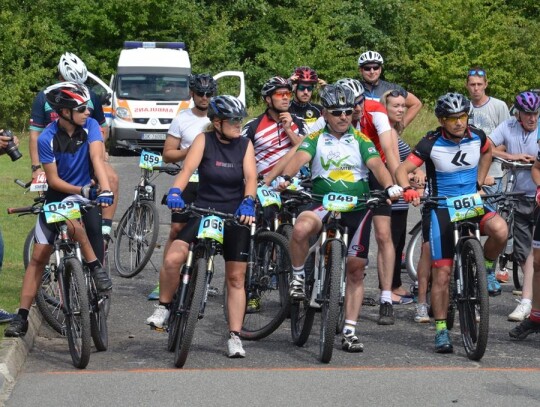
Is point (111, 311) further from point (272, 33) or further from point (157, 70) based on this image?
point (272, 33)

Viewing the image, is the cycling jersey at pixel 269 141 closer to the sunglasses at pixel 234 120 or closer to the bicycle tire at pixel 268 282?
the bicycle tire at pixel 268 282

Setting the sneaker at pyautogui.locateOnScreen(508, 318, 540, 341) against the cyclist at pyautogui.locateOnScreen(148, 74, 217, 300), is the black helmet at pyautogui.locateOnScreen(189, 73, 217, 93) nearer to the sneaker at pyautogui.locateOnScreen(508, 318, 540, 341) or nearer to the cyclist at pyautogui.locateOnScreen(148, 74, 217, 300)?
the cyclist at pyautogui.locateOnScreen(148, 74, 217, 300)

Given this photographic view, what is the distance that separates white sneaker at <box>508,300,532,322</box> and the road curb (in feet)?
12.4

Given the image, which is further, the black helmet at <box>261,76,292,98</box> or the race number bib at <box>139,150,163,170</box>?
the race number bib at <box>139,150,163,170</box>

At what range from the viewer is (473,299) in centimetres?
952

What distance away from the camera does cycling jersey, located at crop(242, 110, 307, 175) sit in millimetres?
11359

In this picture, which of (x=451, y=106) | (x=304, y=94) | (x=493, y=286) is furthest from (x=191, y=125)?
(x=493, y=286)

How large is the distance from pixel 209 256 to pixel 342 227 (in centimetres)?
101

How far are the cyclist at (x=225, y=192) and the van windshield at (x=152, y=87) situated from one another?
24916 mm

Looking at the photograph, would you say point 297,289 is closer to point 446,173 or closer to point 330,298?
point 330,298

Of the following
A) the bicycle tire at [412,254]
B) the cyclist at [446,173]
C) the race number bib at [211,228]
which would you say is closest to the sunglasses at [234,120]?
the race number bib at [211,228]

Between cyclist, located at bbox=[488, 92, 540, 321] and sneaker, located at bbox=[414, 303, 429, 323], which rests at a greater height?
cyclist, located at bbox=[488, 92, 540, 321]

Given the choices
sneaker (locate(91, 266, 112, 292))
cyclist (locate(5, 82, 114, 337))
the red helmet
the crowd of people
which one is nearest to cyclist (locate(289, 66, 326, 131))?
the red helmet

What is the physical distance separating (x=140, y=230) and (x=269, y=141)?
253cm
